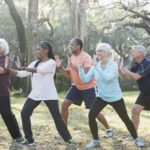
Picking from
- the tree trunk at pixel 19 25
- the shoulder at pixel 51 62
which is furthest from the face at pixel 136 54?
the tree trunk at pixel 19 25

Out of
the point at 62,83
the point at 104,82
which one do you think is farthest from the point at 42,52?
the point at 62,83

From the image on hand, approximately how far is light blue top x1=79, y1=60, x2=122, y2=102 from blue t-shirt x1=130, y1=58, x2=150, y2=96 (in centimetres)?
50

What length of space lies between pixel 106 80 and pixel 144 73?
2.46 ft

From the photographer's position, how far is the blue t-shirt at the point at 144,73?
26.9 ft

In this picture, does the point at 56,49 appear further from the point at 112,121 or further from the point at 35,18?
the point at 112,121

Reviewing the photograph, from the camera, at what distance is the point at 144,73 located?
8.20 meters

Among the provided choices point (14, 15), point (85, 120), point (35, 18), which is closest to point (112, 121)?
point (85, 120)

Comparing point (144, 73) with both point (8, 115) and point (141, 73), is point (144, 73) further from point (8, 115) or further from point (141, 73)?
point (8, 115)

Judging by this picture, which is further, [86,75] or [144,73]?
[144,73]

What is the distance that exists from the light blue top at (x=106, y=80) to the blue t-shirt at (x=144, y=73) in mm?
503

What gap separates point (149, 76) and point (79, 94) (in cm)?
143

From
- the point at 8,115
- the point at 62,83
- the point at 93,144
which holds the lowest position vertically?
the point at 62,83

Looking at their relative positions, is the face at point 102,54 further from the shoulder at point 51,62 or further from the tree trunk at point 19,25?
the tree trunk at point 19,25

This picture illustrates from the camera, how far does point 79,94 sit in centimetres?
900
